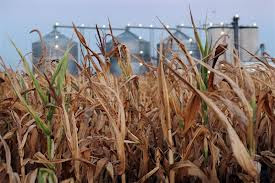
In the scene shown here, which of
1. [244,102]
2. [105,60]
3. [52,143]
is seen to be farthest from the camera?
[105,60]

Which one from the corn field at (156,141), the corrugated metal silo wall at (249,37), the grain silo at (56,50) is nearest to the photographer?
the corn field at (156,141)

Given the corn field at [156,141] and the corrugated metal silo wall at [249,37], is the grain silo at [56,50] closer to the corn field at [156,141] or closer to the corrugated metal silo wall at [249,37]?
the corn field at [156,141]

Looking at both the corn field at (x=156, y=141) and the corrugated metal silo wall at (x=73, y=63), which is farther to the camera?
the corrugated metal silo wall at (x=73, y=63)

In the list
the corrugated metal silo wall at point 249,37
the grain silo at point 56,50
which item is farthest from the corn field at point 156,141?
the corrugated metal silo wall at point 249,37

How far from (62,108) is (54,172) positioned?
8 cm

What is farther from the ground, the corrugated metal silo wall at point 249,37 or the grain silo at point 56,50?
the corrugated metal silo wall at point 249,37

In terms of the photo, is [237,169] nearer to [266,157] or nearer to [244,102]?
[266,157]

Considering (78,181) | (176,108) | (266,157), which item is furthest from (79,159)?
(266,157)

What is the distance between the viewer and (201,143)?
21.6 inches

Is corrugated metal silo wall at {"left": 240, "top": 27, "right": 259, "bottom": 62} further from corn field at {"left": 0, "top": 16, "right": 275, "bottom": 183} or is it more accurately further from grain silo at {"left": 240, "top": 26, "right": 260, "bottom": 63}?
corn field at {"left": 0, "top": 16, "right": 275, "bottom": 183}

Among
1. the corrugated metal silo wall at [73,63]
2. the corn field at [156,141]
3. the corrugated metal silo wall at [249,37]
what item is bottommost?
the corn field at [156,141]

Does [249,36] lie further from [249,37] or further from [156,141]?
[156,141]

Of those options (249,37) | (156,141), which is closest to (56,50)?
(156,141)

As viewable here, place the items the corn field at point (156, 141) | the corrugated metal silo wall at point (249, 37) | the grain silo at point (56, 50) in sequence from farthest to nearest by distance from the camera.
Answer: the corrugated metal silo wall at point (249, 37) < the grain silo at point (56, 50) < the corn field at point (156, 141)
